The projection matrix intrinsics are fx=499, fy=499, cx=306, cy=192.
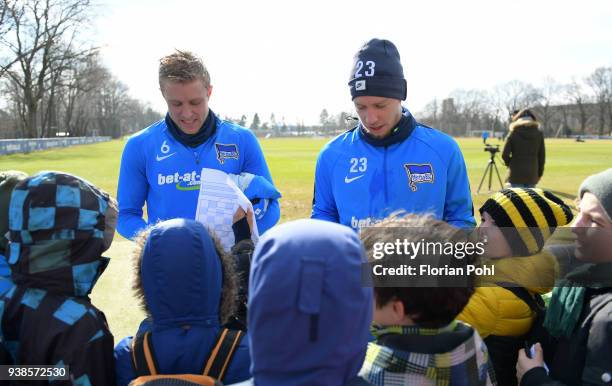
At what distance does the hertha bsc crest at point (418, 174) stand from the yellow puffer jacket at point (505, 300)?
2.19 ft

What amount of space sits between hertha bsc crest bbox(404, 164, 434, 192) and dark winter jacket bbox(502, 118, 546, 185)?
7.04 meters

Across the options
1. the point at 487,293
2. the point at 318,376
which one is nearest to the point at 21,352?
the point at 318,376

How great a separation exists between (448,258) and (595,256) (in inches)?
26.6

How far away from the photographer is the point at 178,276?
1686mm

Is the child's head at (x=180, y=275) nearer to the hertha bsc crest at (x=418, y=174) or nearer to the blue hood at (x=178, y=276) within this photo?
the blue hood at (x=178, y=276)

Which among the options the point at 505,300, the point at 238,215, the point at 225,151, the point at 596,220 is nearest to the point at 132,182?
the point at 225,151

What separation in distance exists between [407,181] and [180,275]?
144 centimetres

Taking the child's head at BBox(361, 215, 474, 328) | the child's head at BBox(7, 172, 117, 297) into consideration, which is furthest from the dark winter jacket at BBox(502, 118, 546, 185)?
the child's head at BBox(7, 172, 117, 297)

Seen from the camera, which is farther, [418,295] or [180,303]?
[180,303]

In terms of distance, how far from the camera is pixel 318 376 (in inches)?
47.3

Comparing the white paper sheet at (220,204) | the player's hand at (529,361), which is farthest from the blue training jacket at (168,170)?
the player's hand at (529,361)

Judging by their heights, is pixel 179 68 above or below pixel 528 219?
above

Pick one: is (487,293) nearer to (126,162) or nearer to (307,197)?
(126,162)

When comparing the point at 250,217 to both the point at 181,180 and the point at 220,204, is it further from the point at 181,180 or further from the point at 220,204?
the point at 181,180
